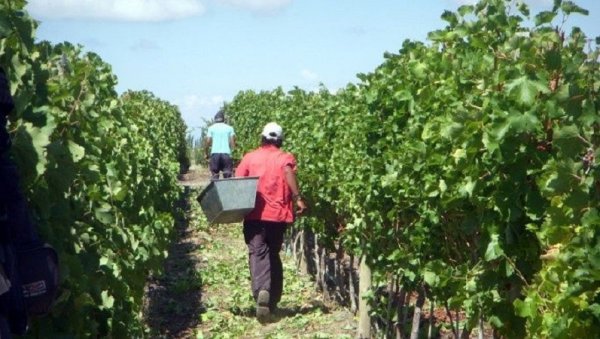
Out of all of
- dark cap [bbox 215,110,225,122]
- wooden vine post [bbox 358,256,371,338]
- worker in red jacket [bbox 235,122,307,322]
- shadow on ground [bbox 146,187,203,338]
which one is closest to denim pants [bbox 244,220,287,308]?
worker in red jacket [bbox 235,122,307,322]

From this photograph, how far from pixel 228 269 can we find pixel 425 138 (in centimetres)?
824

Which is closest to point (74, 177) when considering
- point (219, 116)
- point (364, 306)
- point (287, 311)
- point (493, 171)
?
point (493, 171)

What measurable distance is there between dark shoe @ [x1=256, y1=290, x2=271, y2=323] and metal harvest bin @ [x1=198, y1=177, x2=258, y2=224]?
2.60 ft

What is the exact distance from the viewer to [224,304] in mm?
11320

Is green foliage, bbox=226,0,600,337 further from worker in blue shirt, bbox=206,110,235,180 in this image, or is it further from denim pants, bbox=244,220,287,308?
worker in blue shirt, bbox=206,110,235,180

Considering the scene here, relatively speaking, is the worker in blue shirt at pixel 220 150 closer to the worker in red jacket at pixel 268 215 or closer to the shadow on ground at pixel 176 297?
the shadow on ground at pixel 176 297

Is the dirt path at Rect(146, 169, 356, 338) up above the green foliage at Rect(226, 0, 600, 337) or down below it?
below

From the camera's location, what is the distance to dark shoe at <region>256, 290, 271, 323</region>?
10133mm

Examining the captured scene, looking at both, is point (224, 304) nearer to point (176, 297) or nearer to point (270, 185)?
point (176, 297)

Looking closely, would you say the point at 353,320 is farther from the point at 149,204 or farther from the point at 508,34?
the point at 508,34

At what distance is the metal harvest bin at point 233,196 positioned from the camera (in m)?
9.81

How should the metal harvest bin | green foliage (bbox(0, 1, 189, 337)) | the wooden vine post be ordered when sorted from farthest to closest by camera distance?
the metal harvest bin
the wooden vine post
green foliage (bbox(0, 1, 189, 337))

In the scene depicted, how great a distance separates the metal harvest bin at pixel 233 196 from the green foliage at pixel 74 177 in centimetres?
184

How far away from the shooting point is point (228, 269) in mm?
13570
